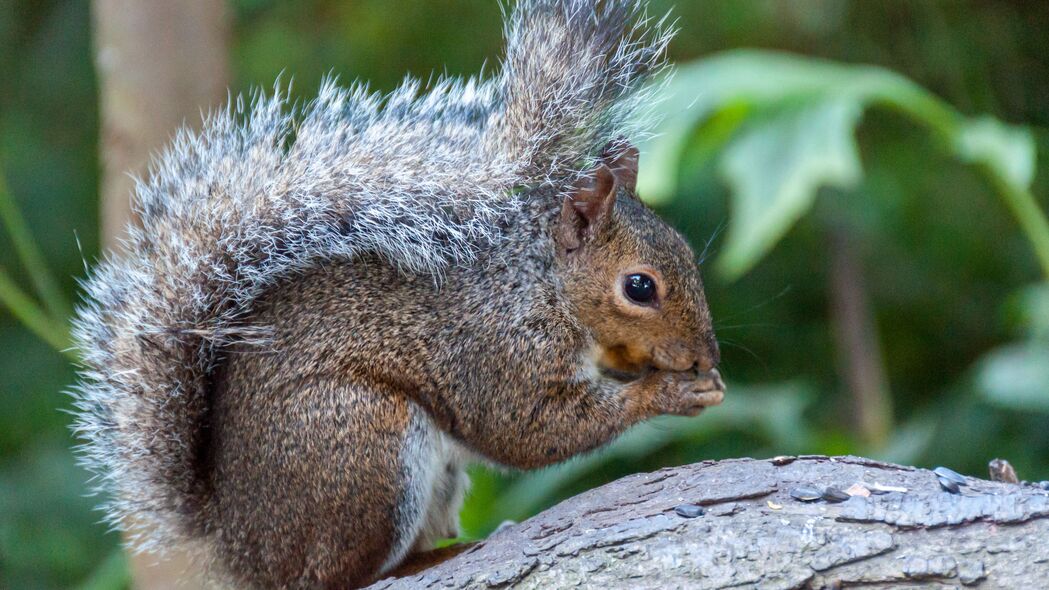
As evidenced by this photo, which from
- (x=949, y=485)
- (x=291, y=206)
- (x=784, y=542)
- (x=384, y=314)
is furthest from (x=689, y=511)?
(x=291, y=206)

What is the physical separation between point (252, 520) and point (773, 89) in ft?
6.60

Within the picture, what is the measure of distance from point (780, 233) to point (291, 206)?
1976 millimetres

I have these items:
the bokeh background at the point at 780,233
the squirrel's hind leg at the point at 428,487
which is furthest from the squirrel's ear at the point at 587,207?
Result: the bokeh background at the point at 780,233

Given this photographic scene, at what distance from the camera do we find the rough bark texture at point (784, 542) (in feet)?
5.41

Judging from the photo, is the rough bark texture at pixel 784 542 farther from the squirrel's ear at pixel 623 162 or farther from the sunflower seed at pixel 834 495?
the squirrel's ear at pixel 623 162

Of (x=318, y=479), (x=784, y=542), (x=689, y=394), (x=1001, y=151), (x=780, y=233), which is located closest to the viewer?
(x=784, y=542)

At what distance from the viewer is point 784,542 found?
1.70 metres

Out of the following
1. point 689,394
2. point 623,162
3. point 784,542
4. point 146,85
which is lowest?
point 784,542

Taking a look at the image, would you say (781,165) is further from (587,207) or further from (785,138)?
(587,207)

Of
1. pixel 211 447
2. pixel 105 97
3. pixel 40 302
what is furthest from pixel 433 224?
pixel 40 302

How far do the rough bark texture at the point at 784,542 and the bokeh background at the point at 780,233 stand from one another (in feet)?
5.23

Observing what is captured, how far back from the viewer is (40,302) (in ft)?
14.1

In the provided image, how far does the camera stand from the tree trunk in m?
2.67

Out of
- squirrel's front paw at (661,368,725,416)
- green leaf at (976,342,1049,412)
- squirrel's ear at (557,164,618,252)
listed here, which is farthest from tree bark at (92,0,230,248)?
green leaf at (976,342,1049,412)
